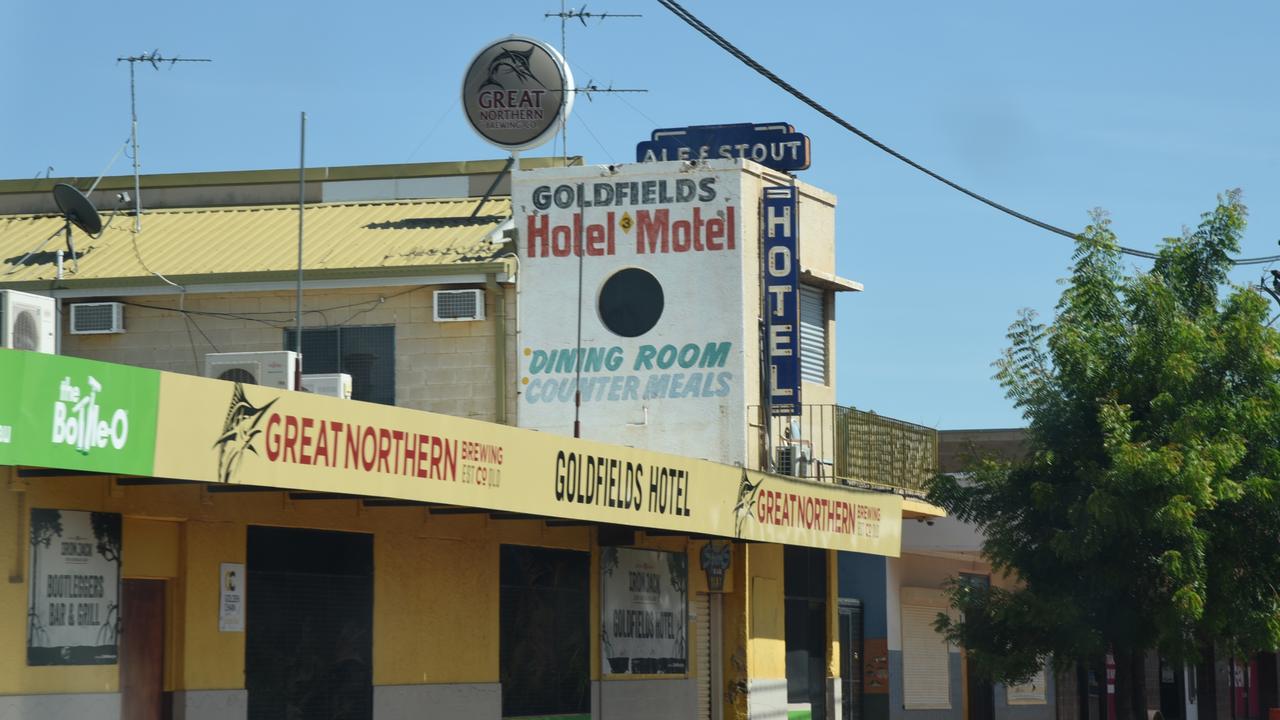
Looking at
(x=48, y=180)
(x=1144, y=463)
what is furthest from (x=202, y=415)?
(x=48, y=180)

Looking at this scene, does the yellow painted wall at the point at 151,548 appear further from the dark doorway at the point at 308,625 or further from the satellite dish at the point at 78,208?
the satellite dish at the point at 78,208

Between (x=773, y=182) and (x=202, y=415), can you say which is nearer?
(x=202, y=415)

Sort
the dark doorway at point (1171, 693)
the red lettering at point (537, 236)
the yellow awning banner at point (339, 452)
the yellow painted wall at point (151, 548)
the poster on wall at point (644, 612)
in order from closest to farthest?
1. the yellow awning banner at point (339, 452)
2. the yellow painted wall at point (151, 548)
3. the poster on wall at point (644, 612)
4. the red lettering at point (537, 236)
5. the dark doorway at point (1171, 693)

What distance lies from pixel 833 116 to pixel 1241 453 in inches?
257

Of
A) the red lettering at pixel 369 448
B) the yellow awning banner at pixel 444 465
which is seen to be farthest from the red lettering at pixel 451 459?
the red lettering at pixel 369 448

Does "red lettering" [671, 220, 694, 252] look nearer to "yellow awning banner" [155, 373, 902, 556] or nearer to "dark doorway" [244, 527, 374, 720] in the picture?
"yellow awning banner" [155, 373, 902, 556]

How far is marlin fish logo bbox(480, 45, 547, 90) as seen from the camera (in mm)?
28547

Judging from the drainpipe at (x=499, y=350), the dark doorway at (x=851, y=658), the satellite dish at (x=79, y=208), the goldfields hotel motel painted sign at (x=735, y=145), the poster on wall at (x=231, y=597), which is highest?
the goldfields hotel motel painted sign at (x=735, y=145)

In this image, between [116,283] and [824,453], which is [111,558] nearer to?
[116,283]

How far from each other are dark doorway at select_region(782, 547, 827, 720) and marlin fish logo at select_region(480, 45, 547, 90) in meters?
8.22

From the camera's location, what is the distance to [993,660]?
80.8ft

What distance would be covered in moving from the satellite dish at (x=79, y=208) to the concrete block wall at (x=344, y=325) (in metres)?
2.62

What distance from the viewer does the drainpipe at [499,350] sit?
2708cm

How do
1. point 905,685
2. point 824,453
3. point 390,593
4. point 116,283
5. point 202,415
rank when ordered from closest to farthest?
point 202,415, point 390,593, point 116,283, point 824,453, point 905,685
